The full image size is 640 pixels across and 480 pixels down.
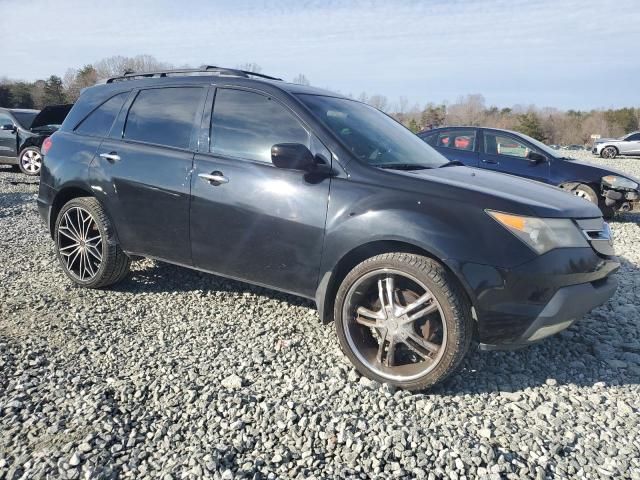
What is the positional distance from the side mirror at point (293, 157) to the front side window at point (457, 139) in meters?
6.57

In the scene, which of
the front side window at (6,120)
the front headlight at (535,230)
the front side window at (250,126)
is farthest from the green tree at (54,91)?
the front headlight at (535,230)

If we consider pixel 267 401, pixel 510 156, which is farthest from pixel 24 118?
pixel 267 401

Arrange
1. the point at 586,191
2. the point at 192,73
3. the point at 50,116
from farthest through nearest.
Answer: the point at 50,116
the point at 586,191
the point at 192,73

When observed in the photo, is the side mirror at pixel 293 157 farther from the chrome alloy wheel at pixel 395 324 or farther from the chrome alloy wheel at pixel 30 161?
the chrome alloy wheel at pixel 30 161

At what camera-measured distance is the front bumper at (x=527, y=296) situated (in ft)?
8.71

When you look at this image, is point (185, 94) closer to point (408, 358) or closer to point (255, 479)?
point (408, 358)

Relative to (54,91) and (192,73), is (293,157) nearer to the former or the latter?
(192,73)

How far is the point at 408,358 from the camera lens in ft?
10.2

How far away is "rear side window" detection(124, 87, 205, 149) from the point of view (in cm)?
377

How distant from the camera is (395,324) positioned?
294cm

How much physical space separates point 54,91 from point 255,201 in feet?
146

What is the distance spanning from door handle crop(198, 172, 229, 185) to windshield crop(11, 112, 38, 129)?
10.7 metres

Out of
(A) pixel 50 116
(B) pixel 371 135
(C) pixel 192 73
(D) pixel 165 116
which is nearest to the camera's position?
(B) pixel 371 135

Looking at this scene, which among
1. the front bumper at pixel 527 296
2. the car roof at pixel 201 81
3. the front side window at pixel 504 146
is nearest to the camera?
the front bumper at pixel 527 296
